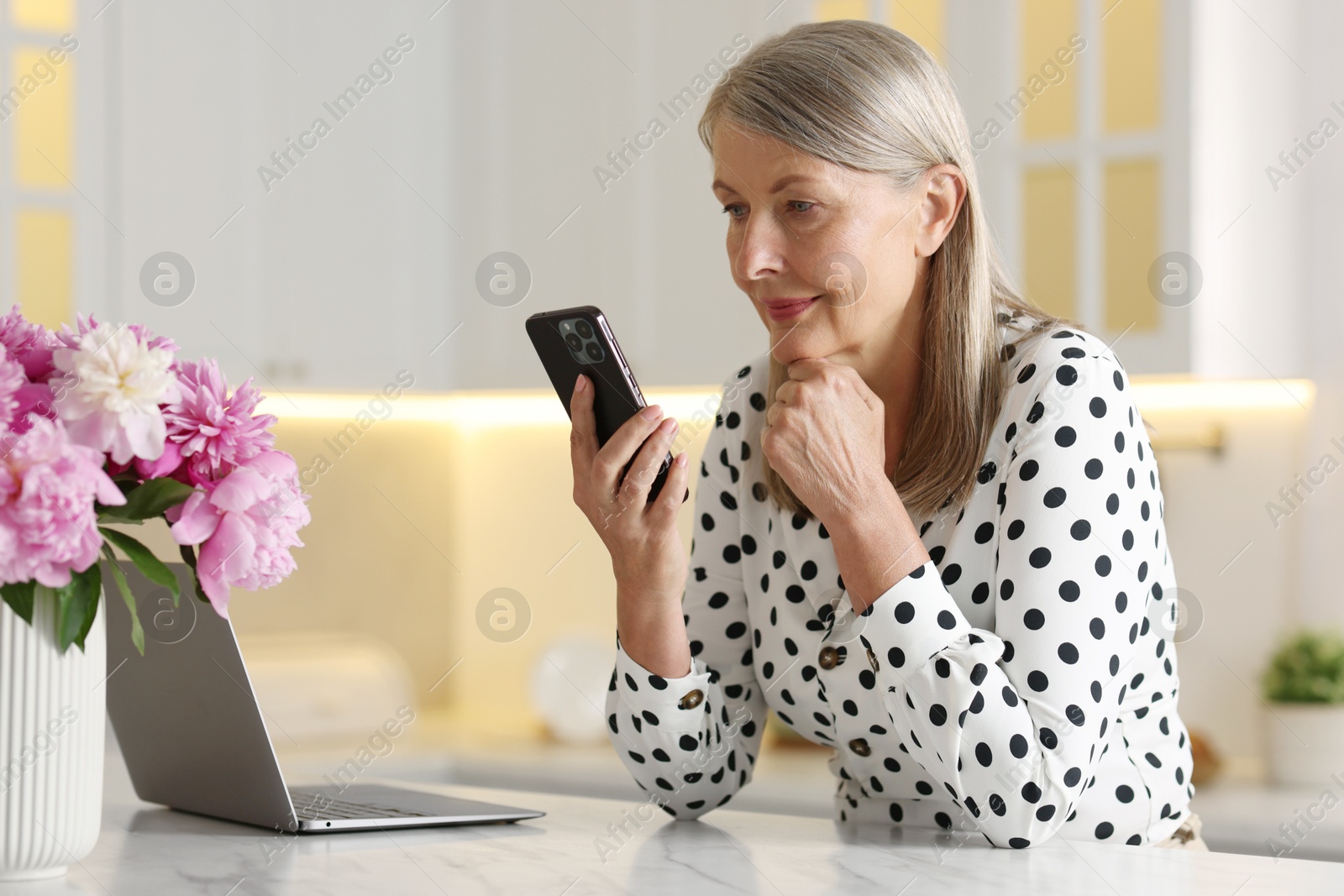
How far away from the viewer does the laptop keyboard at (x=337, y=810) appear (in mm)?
922

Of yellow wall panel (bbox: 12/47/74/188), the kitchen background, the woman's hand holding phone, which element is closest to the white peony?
the woman's hand holding phone

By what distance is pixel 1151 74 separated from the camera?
2.09 m

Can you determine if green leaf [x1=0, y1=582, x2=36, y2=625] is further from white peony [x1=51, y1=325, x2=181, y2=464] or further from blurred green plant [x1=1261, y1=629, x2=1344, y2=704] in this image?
blurred green plant [x1=1261, y1=629, x2=1344, y2=704]

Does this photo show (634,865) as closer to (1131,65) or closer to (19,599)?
(19,599)

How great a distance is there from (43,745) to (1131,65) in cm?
194

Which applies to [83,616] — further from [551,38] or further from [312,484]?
[551,38]

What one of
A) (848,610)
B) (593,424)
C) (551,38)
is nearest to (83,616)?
(593,424)

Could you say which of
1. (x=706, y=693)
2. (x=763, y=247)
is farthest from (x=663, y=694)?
(x=763, y=247)

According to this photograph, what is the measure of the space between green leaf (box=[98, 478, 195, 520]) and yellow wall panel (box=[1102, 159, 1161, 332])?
1724 mm

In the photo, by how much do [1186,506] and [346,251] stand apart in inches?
67.6

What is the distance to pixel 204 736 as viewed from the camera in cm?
91

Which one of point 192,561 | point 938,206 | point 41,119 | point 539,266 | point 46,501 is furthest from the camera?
point 539,266

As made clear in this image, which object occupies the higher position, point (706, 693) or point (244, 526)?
point (244, 526)

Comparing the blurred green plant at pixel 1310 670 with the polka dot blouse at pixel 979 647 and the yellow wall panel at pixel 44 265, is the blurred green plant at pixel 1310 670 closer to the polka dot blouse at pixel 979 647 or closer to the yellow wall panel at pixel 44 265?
the polka dot blouse at pixel 979 647
